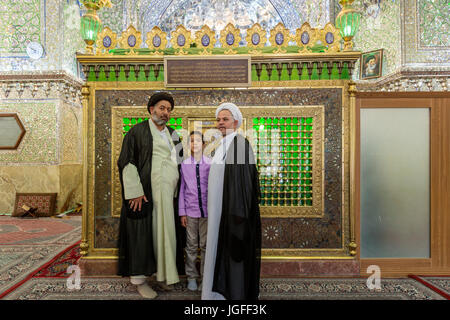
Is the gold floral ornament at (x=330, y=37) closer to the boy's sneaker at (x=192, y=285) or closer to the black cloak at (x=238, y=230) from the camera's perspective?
the black cloak at (x=238, y=230)

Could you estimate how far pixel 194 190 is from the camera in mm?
1955

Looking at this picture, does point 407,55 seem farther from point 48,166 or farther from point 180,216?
point 48,166

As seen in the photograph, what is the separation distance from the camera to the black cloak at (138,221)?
1.88m

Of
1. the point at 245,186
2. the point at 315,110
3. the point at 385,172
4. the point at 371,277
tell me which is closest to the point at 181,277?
the point at 245,186

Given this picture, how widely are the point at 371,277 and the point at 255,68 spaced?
2.10m

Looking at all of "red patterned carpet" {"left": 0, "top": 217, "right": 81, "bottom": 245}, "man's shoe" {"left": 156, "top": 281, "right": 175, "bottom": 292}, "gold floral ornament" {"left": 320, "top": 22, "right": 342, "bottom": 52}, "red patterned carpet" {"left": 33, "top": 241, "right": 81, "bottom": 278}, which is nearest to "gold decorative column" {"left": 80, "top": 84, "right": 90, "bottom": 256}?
"red patterned carpet" {"left": 33, "top": 241, "right": 81, "bottom": 278}

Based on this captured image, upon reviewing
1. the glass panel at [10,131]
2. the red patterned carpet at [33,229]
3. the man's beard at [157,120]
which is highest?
the glass panel at [10,131]

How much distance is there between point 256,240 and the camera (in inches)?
66.5

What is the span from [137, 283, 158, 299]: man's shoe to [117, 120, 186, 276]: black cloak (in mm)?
168

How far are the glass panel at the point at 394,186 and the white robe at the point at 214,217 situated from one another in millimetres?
1431

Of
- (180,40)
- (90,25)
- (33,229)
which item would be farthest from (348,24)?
(33,229)

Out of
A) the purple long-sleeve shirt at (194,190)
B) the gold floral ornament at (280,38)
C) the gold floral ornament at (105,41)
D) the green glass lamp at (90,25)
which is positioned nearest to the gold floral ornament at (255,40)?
the gold floral ornament at (280,38)

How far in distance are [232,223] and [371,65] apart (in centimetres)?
562

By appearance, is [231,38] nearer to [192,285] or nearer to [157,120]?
[157,120]
